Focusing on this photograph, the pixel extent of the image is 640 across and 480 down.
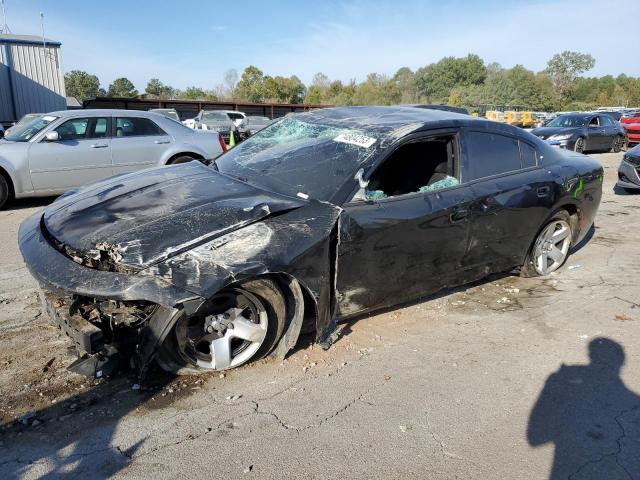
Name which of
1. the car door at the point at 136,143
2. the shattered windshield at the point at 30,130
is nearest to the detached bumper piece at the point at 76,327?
the car door at the point at 136,143

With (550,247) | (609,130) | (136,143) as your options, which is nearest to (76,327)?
(550,247)

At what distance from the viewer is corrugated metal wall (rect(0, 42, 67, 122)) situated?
23.8 metres

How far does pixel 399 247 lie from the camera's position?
3.59 metres

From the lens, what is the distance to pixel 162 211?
10.5 feet

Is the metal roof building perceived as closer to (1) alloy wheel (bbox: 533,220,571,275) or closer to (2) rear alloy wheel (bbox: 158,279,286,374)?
(1) alloy wheel (bbox: 533,220,571,275)

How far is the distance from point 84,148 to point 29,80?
20.3 metres

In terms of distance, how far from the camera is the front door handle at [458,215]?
12.7 ft

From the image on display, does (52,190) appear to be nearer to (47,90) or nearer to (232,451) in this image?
(232,451)

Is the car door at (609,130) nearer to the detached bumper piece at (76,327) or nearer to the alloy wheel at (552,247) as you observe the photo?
the alloy wheel at (552,247)

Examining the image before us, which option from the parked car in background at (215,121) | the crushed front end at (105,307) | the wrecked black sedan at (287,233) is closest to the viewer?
the crushed front end at (105,307)

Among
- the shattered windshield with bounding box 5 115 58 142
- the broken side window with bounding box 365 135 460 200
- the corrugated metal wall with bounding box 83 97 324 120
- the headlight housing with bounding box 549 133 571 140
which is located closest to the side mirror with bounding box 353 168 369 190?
the broken side window with bounding box 365 135 460 200

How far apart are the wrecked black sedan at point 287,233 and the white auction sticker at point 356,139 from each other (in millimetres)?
17

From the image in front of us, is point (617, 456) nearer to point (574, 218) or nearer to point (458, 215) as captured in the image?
point (458, 215)

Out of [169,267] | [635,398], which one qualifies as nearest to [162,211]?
[169,267]
